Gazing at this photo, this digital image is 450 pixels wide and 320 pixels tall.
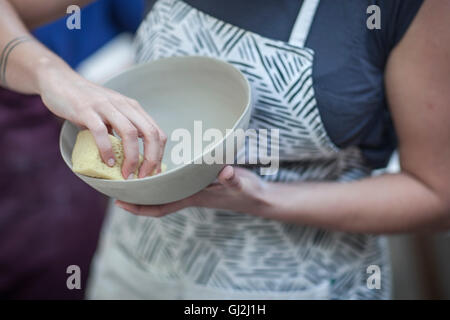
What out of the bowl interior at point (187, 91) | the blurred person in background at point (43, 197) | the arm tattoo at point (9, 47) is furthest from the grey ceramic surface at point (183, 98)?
the blurred person in background at point (43, 197)

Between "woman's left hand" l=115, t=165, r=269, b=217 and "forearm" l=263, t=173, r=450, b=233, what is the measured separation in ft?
0.11

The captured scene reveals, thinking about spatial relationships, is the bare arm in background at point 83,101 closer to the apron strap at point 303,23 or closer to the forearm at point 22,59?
the forearm at point 22,59

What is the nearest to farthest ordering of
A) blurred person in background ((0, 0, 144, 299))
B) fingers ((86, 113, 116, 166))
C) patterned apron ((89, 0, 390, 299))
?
fingers ((86, 113, 116, 166))
patterned apron ((89, 0, 390, 299))
blurred person in background ((0, 0, 144, 299))

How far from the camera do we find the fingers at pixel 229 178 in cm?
63

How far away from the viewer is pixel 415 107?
0.69 metres

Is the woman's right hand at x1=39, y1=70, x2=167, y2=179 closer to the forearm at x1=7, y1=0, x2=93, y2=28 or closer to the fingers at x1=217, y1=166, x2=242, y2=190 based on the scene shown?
the fingers at x1=217, y1=166, x2=242, y2=190

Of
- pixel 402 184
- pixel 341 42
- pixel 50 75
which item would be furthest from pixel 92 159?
pixel 402 184

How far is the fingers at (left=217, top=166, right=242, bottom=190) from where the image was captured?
63 centimetres

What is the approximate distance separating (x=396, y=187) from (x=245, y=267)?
0.30 m

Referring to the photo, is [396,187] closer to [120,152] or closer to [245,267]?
[245,267]

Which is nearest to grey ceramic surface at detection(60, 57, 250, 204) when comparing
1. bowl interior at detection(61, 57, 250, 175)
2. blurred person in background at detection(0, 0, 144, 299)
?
bowl interior at detection(61, 57, 250, 175)

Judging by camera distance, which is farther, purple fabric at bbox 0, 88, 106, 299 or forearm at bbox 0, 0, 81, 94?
purple fabric at bbox 0, 88, 106, 299

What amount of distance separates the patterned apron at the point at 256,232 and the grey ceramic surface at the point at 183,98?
0.03 m

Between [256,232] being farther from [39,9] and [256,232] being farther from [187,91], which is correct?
[39,9]
